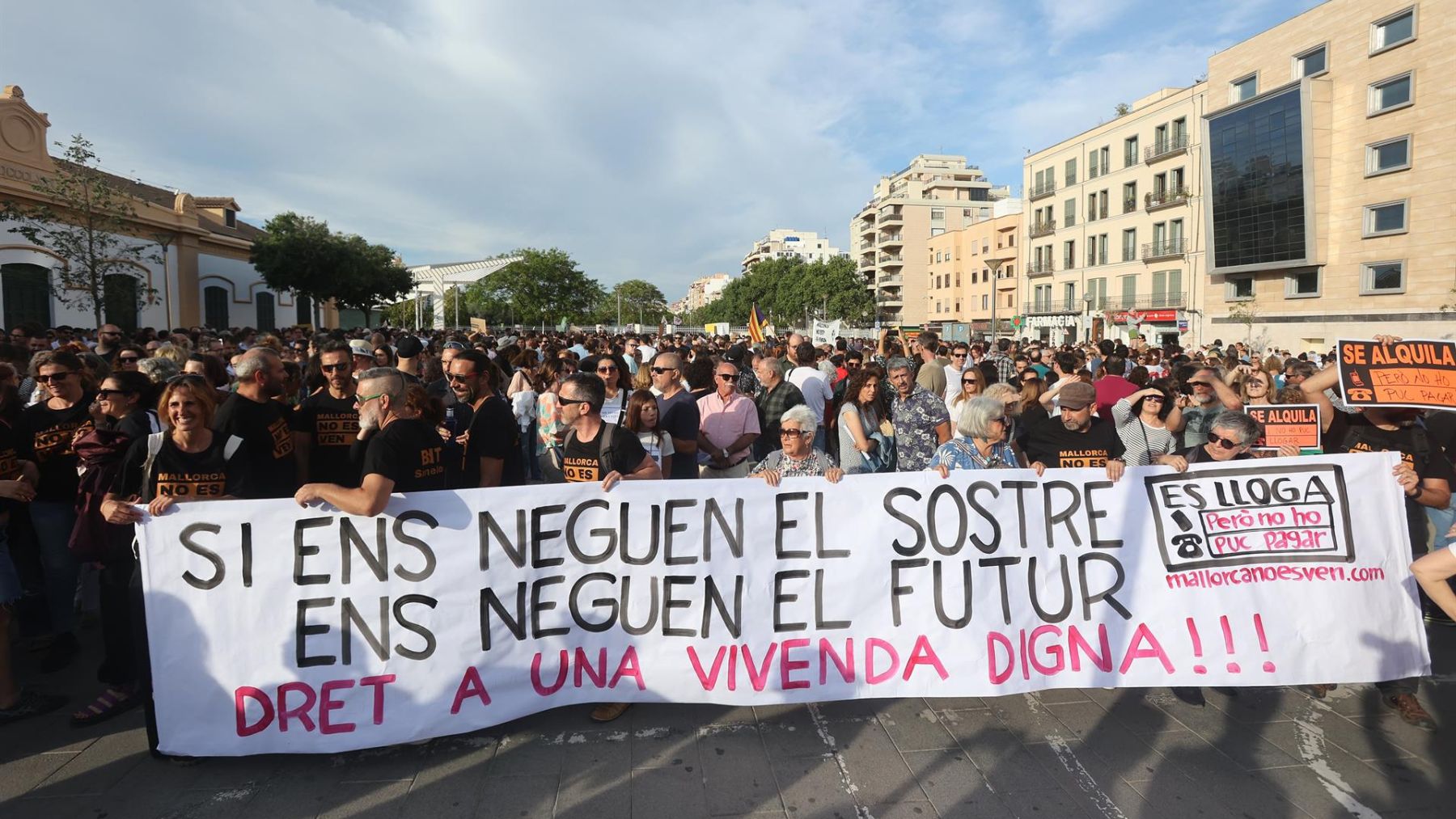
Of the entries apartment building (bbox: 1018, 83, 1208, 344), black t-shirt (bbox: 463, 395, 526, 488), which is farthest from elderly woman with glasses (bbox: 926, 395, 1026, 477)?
apartment building (bbox: 1018, 83, 1208, 344)

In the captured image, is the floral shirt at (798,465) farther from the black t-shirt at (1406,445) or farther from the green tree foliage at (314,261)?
the green tree foliage at (314,261)

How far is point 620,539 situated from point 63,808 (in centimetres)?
247

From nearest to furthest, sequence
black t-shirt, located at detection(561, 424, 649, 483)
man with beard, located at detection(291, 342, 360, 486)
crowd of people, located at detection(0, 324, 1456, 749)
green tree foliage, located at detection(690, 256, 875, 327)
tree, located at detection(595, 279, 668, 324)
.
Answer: crowd of people, located at detection(0, 324, 1456, 749)
black t-shirt, located at detection(561, 424, 649, 483)
man with beard, located at detection(291, 342, 360, 486)
green tree foliage, located at detection(690, 256, 875, 327)
tree, located at detection(595, 279, 668, 324)

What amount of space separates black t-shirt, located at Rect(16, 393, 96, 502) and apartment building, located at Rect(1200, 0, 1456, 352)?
3786 cm

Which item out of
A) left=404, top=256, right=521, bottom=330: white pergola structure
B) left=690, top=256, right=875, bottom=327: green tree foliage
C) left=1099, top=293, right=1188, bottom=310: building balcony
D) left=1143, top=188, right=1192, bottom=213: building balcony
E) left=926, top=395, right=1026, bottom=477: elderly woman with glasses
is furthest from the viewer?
left=404, top=256, right=521, bottom=330: white pergola structure

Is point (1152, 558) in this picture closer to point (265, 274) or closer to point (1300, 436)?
point (1300, 436)

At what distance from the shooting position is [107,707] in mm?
3729

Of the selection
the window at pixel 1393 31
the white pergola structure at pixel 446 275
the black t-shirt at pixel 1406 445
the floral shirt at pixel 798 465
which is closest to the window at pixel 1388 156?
the window at pixel 1393 31

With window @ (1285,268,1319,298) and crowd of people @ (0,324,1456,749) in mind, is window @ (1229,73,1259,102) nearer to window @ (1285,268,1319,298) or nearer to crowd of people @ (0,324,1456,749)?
window @ (1285,268,1319,298)

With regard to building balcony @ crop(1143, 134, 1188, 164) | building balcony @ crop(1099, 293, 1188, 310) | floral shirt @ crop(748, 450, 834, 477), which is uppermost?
building balcony @ crop(1143, 134, 1188, 164)

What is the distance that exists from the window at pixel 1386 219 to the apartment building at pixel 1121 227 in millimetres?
7556

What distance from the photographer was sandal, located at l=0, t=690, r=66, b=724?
12.1 ft

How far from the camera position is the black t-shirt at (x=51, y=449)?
4.26 meters

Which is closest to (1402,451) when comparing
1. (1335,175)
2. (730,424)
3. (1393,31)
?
(730,424)
